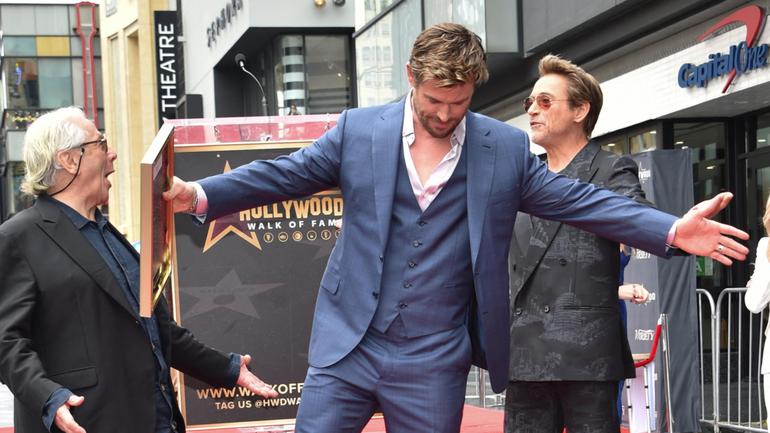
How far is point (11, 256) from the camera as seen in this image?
4.06 m

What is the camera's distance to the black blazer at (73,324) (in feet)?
13.3

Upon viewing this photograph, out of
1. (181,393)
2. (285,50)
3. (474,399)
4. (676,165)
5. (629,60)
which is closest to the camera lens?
(181,393)

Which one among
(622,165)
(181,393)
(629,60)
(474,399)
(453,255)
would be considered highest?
(629,60)

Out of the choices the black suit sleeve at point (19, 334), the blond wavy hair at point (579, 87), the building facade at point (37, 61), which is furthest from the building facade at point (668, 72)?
the building facade at point (37, 61)

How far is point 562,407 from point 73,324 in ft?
6.58

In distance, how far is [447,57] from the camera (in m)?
3.48

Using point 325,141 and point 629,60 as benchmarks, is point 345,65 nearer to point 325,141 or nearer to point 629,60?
point 629,60

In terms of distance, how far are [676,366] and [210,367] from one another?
5.53 meters

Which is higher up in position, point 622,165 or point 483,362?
point 622,165

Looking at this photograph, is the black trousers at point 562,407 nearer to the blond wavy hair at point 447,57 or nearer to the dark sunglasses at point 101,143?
the blond wavy hair at point 447,57

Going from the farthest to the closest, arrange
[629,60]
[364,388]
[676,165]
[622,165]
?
[629,60], [676,165], [622,165], [364,388]

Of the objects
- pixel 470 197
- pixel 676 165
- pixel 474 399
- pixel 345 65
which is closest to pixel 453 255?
pixel 470 197

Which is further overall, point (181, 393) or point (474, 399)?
point (474, 399)

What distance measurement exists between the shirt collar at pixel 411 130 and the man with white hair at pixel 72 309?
1256 mm
